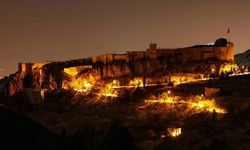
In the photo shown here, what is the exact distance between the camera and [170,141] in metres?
38.6

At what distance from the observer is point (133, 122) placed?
164 feet

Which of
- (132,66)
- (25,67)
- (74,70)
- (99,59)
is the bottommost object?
(74,70)

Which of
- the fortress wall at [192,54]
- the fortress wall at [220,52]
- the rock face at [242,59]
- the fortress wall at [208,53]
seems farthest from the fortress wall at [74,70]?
the rock face at [242,59]

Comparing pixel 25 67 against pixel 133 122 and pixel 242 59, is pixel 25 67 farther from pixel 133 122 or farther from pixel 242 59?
pixel 242 59

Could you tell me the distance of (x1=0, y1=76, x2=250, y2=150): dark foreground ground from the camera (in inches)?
797

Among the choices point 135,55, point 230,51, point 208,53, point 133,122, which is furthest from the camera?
point 135,55

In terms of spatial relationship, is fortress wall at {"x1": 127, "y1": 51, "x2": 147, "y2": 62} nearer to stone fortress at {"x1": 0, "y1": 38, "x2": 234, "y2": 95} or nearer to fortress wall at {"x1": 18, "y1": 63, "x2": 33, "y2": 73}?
stone fortress at {"x1": 0, "y1": 38, "x2": 234, "y2": 95}

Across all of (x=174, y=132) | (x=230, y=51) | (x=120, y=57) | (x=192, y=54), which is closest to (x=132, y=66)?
(x=120, y=57)

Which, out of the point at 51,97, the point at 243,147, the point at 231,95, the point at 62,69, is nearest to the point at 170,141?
the point at 243,147

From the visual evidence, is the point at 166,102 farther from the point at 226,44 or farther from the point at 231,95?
the point at 226,44

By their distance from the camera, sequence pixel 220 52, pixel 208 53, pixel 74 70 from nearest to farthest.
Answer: pixel 220 52 < pixel 208 53 < pixel 74 70

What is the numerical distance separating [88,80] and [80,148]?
2244 inches

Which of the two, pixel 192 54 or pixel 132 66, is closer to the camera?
pixel 192 54

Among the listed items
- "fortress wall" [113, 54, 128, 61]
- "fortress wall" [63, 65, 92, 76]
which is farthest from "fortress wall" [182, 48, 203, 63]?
"fortress wall" [63, 65, 92, 76]
